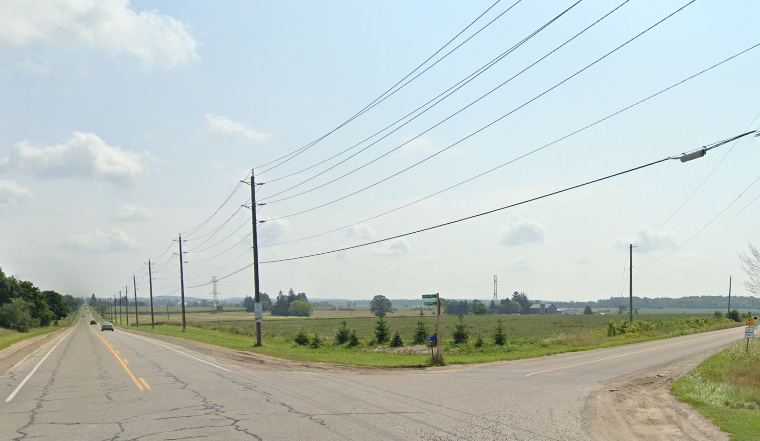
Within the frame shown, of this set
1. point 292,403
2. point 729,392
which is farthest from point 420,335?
point 292,403

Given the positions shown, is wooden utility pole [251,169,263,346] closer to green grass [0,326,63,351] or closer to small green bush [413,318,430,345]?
small green bush [413,318,430,345]

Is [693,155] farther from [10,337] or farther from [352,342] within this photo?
[10,337]

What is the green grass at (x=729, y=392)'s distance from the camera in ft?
38.3

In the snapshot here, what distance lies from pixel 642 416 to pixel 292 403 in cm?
820

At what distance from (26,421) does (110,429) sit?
2.42 metres

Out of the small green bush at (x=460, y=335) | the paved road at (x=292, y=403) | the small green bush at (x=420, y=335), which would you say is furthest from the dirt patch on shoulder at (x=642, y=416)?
the small green bush at (x=420, y=335)

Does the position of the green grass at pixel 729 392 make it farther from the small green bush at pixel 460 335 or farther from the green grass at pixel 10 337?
the green grass at pixel 10 337

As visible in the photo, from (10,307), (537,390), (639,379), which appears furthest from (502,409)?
(10,307)

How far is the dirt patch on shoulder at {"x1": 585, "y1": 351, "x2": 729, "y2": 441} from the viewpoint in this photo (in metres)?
10.8

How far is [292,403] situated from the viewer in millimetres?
12828

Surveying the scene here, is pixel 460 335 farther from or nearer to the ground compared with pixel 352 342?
farther from the ground

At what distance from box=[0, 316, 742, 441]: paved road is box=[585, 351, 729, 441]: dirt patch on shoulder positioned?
0.45 metres

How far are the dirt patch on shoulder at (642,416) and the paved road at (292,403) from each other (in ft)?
1.47

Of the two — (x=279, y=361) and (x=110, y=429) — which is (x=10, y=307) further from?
(x=110, y=429)
